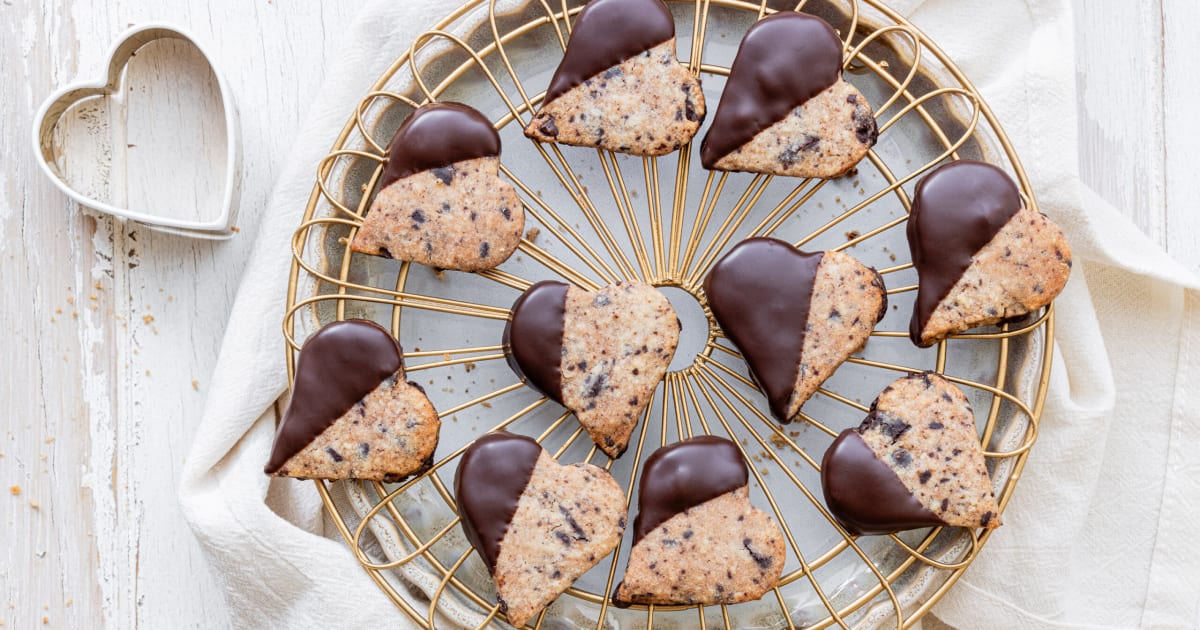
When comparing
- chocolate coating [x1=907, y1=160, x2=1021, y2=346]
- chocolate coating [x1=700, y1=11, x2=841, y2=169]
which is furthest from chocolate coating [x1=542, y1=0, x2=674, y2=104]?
chocolate coating [x1=907, y1=160, x2=1021, y2=346]

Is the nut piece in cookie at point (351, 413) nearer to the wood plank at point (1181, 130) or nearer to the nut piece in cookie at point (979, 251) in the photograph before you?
the nut piece in cookie at point (979, 251)

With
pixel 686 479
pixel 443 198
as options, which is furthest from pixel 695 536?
pixel 443 198

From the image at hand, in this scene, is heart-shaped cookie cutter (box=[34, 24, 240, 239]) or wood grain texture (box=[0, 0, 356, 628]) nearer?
heart-shaped cookie cutter (box=[34, 24, 240, 239])

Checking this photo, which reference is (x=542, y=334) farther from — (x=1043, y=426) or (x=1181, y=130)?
(x=1181, y=130)

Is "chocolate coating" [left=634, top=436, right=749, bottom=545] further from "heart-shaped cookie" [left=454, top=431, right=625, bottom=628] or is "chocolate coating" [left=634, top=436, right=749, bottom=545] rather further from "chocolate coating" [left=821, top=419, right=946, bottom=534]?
"chocolate coating" [left=821, top=419, right=946, bottom=534]

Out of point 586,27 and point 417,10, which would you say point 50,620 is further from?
point 586,27

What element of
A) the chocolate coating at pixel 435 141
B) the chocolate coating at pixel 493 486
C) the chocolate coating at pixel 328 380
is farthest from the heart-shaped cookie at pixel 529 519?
the chocolate coating at pixel 435 141

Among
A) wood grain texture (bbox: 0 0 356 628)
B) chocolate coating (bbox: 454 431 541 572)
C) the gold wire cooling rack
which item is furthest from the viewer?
wood grain texture (bbox: 0 0 356 628)
